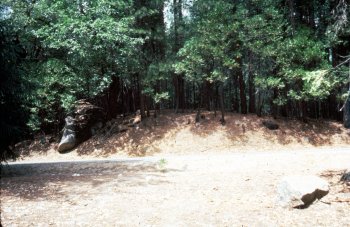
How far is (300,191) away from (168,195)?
3.58 m

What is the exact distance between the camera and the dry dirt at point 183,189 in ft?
23.2

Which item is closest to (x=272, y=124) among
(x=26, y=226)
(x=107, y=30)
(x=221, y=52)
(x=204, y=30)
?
(x=221, y=52)

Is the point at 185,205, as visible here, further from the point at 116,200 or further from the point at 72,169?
the point at 72,169

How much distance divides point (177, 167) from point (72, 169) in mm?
4976

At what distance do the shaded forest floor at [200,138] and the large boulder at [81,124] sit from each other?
0.66 metres

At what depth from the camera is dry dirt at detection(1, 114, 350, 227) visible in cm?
708

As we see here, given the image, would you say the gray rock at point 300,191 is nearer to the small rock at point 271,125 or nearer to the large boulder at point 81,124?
the small rock at point 271,125

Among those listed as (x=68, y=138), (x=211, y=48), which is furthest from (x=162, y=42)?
(x=68, y=138)

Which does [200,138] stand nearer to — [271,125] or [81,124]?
[271,125]

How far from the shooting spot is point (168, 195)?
900cm

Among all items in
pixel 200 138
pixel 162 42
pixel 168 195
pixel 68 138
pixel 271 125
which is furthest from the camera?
pixel 162 42

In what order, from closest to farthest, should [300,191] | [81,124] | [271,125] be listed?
[300,191]
[271,125]
[81,124]

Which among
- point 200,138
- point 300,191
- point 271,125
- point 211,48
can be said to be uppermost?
point 211,48

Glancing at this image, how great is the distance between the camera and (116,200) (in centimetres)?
856
